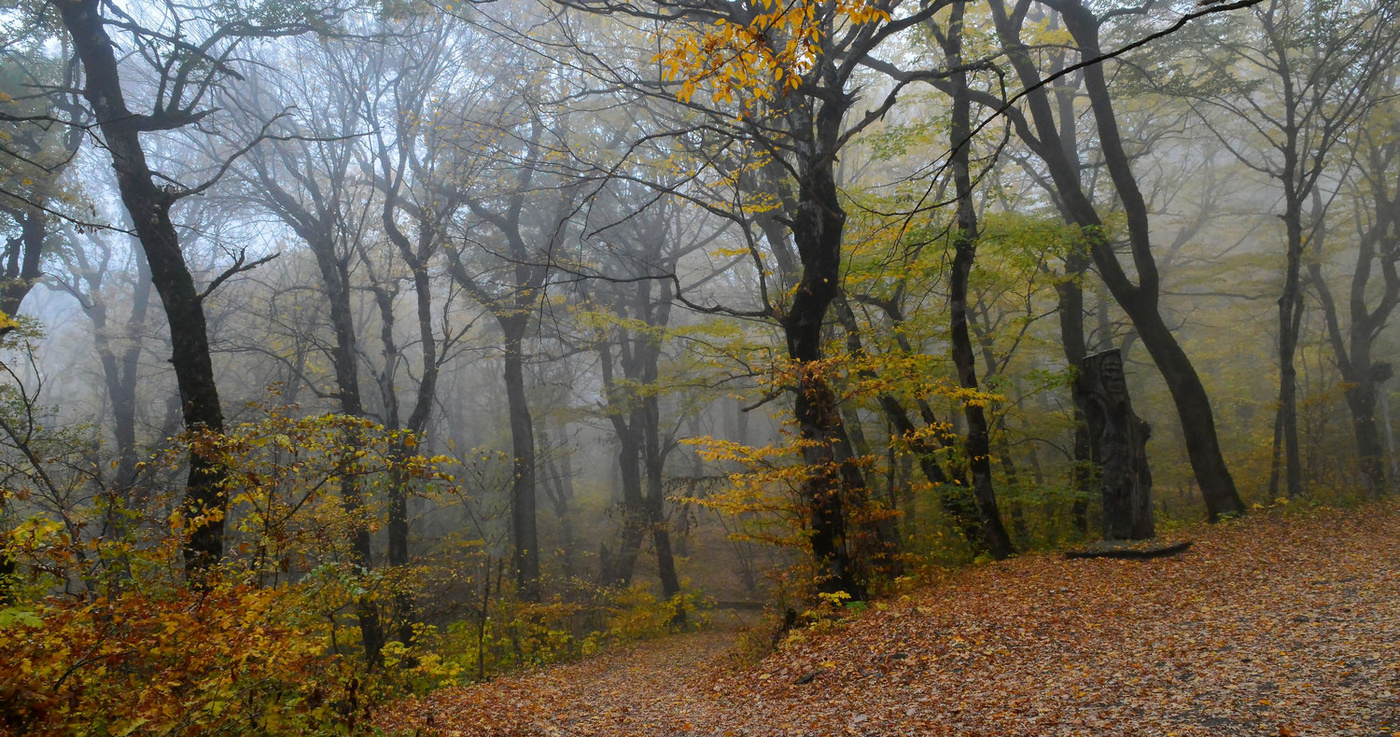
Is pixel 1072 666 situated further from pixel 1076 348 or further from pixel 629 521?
pixel 629 521

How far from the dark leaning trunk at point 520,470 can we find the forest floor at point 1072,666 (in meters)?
5.69

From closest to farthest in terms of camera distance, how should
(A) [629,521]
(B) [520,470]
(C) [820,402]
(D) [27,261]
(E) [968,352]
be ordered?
1. (C) [820,402]
2. (E) [968,352]
3. (D) [27,261]
4. (B) [520,470]
5. (A) [629,521]

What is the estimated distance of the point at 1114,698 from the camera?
12.7ft

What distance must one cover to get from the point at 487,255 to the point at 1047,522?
1288 centimetres

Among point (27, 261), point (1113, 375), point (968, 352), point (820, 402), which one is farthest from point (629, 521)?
point (27, 261)

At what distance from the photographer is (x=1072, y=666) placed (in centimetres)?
455

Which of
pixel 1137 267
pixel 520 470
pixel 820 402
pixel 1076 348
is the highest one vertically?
pixel 1137 267

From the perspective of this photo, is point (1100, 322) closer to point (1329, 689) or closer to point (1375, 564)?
point (1375, 564)

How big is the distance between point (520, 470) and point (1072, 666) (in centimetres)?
1081

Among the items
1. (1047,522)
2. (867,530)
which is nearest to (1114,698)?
(867,530)

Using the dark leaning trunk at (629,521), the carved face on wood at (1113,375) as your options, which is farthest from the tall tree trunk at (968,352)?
the dark leaning trunk at (629,521)

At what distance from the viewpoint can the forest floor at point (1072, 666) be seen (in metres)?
3.59

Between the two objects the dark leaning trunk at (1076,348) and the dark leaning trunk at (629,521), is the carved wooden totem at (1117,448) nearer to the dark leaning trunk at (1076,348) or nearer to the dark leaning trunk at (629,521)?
the dark leaning trunk at (1076,348)

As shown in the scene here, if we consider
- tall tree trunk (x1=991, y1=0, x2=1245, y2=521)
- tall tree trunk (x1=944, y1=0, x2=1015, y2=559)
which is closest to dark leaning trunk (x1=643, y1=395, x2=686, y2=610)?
tall tree trunk (x1=944, y1=0, x2=1015, y2=559)
